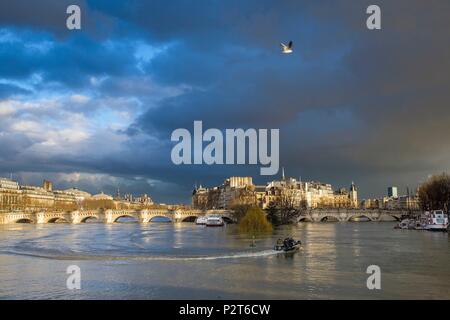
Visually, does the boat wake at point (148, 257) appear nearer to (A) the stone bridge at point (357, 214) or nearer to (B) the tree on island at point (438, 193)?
(B) the tree on island at point (438, 193)

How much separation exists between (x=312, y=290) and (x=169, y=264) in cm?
1168

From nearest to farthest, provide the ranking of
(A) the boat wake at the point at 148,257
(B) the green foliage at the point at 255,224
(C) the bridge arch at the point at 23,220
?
1. (A) the boat wake at the point at 148,257
2. (B) the green foliage at the point at 255,224
3. (C) the bridge arch at the point at 23,220

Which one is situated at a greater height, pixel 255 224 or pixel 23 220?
pixel 255 224

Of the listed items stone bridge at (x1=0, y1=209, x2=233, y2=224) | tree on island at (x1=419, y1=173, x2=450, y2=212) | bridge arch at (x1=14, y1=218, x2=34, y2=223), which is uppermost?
tree on island at (x1=419, y1=173, x2=450, y2=212)

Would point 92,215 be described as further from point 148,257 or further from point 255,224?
point 148,257

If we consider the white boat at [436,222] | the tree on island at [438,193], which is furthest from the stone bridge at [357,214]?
the white boat at [436,222]

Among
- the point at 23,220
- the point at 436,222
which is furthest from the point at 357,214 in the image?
the point at 23,220

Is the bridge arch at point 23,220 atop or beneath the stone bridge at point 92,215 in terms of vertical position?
beneath

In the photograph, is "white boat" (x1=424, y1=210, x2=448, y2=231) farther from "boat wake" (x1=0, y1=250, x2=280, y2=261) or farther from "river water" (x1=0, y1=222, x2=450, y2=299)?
"boat wake" (x1=0, y1=250, x2=280, y2=261)

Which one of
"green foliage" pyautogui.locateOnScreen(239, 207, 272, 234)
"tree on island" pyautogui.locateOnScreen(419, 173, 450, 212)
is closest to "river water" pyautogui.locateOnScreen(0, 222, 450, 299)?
"green foliage" pyautogui.locateOnScreen(239, 207, 272, 234)

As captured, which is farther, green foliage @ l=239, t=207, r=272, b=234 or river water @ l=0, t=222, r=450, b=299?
green foliage @ l=239, t=207, r=272, b=234

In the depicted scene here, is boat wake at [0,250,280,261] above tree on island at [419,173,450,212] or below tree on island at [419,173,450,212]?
below

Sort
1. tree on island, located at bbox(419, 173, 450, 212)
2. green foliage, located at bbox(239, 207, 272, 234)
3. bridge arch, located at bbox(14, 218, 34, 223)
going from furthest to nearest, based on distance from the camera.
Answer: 1. bridge arch, located at bbox(14, 218, 34, 223)
2. tree on island, located at bbox(419, 173, 450, 212)
3. green foliage, located at bbox(239, 207, 272, 234)
